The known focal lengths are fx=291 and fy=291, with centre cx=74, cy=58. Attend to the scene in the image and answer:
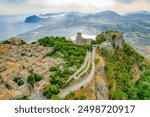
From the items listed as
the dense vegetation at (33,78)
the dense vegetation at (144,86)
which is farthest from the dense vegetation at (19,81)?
the dense vegetation at (144,86)

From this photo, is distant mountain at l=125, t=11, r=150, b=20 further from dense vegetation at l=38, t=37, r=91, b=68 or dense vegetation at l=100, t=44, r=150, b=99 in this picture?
dense vegetation at l=38, t=37, r=91, b=68

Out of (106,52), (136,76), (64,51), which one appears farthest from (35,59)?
(136,76)

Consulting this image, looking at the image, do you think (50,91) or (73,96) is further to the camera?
(50,91)

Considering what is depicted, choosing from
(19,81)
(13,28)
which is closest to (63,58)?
(19,81)

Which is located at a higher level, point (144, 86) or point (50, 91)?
point (50, 91)

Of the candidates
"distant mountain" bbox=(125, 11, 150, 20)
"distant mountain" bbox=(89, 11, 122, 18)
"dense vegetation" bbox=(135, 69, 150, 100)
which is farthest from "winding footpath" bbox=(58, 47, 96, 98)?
"distant mountain" bbox=(125, 11, 150, 20)

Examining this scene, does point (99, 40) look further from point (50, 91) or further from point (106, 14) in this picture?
point (106, 14)

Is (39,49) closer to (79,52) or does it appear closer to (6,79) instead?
(79,52)

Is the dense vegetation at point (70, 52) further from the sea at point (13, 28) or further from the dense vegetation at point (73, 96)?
the sea at point (13, 28)

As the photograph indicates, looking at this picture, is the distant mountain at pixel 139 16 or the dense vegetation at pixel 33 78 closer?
the dense vegetation at pixel 33 78
